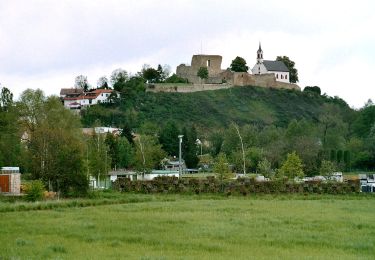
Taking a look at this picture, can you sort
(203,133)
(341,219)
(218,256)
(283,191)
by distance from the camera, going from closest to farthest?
(218,256) → (341,219) → (283,191) → (203,133)

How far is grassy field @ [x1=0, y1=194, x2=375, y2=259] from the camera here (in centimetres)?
1864

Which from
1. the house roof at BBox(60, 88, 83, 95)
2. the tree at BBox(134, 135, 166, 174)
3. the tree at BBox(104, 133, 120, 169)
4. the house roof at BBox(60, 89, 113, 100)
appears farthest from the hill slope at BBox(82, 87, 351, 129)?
the tree at BBox(134, 135, 166, 174)

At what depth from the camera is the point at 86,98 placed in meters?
147

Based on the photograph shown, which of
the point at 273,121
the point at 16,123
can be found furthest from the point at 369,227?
the point at 273,121

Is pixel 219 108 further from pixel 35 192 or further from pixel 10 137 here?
pixel 35 192

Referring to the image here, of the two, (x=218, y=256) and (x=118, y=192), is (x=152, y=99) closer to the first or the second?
(x=118, y=192)

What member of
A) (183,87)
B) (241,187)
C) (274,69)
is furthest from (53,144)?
(274,69)

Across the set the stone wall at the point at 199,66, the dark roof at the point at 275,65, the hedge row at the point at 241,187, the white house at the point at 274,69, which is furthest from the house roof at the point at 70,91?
the hedge row at the point at 241,187

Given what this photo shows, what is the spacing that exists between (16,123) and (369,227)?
52.1 meters

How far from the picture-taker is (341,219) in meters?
27.2

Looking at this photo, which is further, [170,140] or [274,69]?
[274,69]

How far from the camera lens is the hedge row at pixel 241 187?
153 ft

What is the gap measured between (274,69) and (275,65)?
213cm

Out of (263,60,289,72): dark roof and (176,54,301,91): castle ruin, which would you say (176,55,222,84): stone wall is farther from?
(263,60,289,72): dark roof
